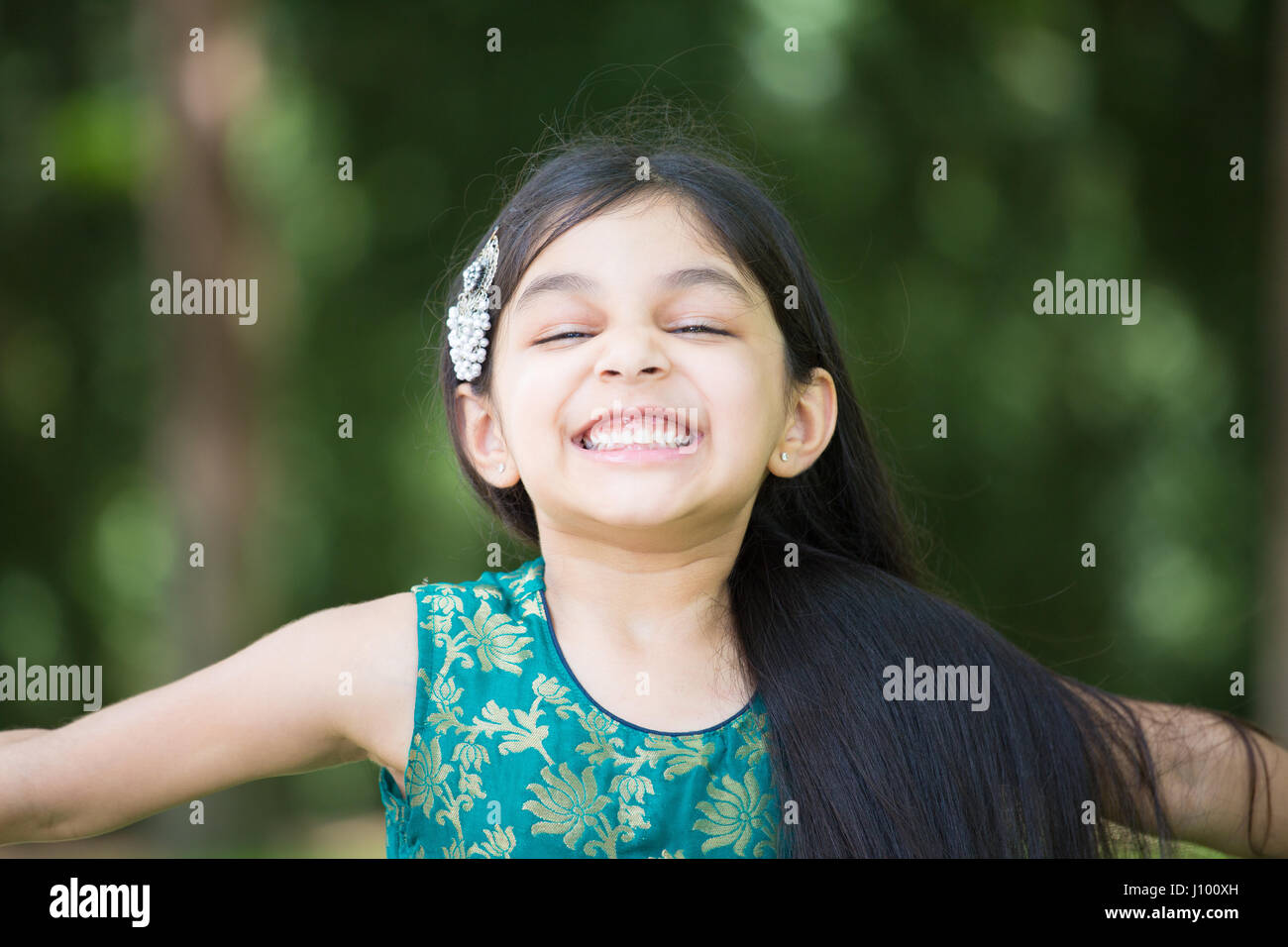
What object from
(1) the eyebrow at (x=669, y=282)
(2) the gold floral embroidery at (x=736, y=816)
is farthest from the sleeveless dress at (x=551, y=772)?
(1) the eyebrow at (x=669, y=282)

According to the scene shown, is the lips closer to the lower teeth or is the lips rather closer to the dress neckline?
the lower teeth

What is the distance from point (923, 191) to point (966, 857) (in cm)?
406

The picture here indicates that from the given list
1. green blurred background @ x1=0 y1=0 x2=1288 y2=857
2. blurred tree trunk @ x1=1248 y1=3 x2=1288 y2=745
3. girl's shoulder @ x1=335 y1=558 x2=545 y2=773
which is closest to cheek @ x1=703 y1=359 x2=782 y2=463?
girl's shoulder @ x1=335 y1=558 x2=545 y2=773

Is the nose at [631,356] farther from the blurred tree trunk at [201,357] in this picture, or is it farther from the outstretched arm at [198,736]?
the blurred tree trunk at [201,357]

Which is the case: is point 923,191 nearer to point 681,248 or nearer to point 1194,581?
point 1194,581

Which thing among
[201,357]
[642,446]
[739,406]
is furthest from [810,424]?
[201,357]

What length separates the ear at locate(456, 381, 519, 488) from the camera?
1792mm

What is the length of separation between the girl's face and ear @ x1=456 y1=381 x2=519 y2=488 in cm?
10

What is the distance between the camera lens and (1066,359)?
5.26 metres

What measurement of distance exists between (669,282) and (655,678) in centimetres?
52

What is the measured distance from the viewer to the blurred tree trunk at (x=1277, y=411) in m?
4.25

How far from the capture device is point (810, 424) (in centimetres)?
180

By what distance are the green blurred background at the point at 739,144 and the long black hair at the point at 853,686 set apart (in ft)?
9.44

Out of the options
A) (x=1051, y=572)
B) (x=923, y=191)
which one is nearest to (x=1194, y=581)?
(x=1051, y=572)
